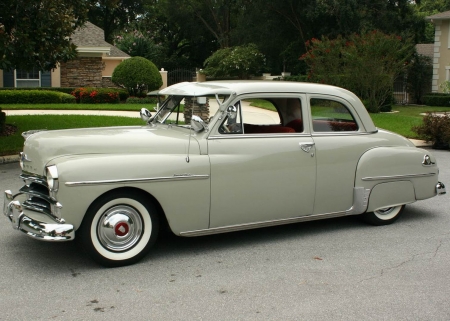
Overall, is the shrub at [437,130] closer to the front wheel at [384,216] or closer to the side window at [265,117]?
the front wheel at [384,216]

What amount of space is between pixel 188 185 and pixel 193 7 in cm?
4263

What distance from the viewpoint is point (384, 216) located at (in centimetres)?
695

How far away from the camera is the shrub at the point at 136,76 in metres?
28.1

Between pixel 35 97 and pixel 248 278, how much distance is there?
2234cm

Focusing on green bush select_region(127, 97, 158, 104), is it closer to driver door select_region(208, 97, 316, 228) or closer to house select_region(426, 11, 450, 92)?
house select_region(426, 11, 450, 92)

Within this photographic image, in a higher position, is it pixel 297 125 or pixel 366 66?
pixel 366 66

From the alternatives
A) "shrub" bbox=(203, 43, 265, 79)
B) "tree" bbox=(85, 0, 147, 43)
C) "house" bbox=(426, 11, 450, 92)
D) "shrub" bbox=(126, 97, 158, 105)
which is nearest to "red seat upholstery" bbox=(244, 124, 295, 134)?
"shrub" bbox=(126, 97, 158, 105)

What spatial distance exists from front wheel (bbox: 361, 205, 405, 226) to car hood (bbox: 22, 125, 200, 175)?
2467 millimetres

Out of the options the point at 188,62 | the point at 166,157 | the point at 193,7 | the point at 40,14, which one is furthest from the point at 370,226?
the point at 188,62

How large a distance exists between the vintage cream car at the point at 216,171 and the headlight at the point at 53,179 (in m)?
0.01

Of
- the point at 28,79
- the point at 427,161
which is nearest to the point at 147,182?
the point at 427,161

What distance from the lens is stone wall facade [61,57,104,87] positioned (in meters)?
30.1

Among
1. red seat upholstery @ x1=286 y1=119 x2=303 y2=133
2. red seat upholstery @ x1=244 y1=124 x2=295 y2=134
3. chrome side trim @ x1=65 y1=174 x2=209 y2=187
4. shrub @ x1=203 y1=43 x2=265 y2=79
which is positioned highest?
shrub @ x1=203 y1=43 x2=265 y2=79

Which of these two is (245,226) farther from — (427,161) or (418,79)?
(418,79)
